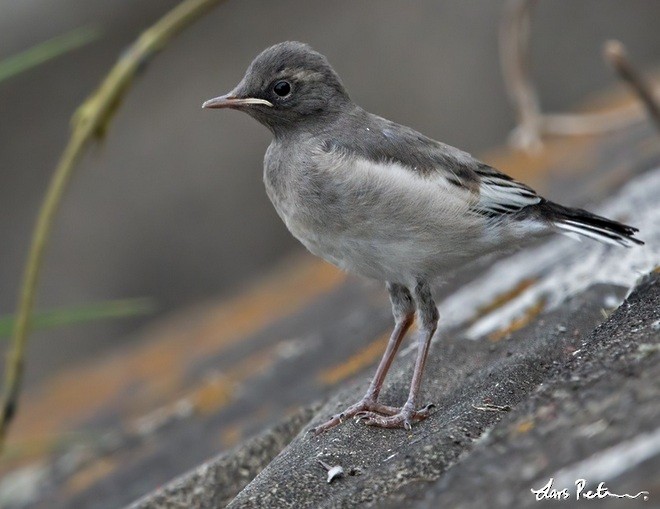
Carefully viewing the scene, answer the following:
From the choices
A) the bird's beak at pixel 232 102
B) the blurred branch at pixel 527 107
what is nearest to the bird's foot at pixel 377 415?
the bird's beak at pixel 232 102

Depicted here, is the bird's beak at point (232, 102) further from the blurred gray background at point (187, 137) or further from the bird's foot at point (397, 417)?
the blurred gray background at point (187, 137)

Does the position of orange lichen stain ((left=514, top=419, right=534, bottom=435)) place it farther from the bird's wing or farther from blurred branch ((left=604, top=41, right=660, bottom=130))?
blurred branch ((left=604, top=41, right=660, bottom=130))

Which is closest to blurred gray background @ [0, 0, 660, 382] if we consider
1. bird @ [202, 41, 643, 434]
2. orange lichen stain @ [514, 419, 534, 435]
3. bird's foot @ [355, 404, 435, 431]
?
bird @ [202, 41, 643, 434]

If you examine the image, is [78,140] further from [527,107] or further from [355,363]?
[527,107]

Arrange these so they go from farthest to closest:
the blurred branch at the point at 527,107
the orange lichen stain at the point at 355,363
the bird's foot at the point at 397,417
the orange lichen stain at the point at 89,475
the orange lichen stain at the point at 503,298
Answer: the blurred branch at the point at 527,107, the orange lichen stain at the point at 89,475, the orange lichen stain at the point at 355,363, the orange lichen stain at the point at 503,298, the bird's foot at the point at 397,417

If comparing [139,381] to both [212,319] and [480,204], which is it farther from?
[480,204]

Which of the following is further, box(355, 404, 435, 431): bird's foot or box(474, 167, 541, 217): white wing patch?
box(474, 167, 541, 217): white wing patch

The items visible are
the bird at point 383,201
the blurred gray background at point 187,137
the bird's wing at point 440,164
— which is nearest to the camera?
the bird at point 383,201

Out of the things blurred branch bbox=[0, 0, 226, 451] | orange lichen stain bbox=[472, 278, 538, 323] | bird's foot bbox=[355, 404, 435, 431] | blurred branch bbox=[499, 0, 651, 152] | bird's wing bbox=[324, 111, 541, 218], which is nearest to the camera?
bird's foot bbox=[355, 404, 435, 431]
